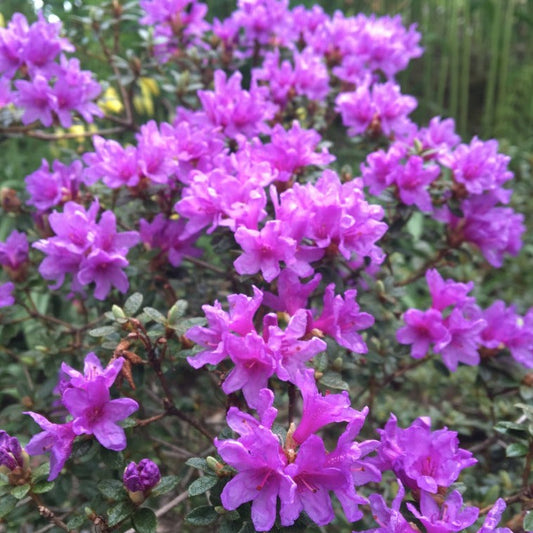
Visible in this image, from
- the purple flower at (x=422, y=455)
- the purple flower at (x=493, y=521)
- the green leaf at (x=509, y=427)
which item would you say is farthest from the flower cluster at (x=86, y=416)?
the green leaf at (x=509, y=427)

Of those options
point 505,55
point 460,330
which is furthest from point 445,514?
point 505,55

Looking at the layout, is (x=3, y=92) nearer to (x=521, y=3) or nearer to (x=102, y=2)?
(x=102, y=2)

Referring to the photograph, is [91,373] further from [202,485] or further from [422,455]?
[422,455]

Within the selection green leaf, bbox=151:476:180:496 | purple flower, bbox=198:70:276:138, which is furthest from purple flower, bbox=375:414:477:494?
purple flower, bbox=198:70:276:138

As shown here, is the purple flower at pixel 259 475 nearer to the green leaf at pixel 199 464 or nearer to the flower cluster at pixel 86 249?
the green leaf at pixel 199 464

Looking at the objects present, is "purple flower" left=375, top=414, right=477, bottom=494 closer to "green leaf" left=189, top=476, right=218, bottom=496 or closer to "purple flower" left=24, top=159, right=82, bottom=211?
"green leaf" left=189, top=476, right=218, bottom=496

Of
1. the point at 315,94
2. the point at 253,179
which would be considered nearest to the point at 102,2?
the point at 315,94
